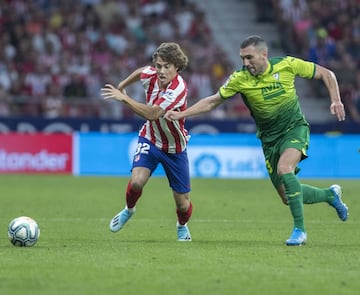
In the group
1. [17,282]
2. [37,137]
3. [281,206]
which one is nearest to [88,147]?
[37,137]

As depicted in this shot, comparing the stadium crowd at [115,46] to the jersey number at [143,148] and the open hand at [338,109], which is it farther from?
the open hand at [338,109]

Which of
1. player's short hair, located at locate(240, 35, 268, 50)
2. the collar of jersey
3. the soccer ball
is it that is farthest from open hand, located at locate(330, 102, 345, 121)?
the soccer ball

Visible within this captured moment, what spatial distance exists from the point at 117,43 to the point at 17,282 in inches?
864

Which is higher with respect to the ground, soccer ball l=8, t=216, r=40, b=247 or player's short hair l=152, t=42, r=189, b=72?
player's short hair l=152, t=42, r=189, b=72

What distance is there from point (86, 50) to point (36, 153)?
4.95 m

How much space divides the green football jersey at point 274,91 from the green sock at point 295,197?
2.18 feet

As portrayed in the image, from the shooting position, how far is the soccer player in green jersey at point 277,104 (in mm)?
11125

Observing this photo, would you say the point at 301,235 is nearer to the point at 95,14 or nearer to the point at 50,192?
the point at 50,192

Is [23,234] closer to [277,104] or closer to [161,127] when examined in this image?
[161,127]

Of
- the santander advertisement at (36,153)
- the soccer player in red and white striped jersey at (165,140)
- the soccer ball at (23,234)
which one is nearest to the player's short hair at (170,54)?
the soccer player in red and white striped jersey at (165,140)

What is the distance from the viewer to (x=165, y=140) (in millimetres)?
11812

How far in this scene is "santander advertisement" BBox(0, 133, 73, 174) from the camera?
25.1 metres

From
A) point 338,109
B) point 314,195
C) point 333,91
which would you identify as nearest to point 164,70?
point 333,91

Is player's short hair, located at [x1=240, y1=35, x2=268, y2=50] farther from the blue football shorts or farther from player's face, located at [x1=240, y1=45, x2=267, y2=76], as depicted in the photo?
the blue football shorts
